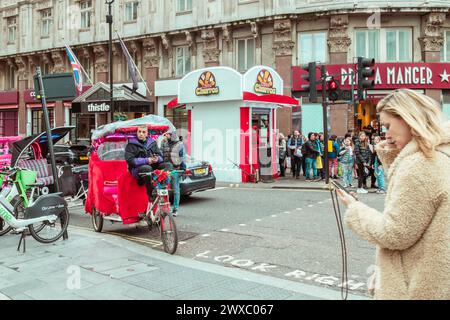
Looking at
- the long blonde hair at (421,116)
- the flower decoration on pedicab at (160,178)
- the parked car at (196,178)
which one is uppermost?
the long blonde hair at (421,116)

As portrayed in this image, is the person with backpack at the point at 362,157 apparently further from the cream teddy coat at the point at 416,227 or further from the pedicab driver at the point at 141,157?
the cream teddy coat at the point at 416,227

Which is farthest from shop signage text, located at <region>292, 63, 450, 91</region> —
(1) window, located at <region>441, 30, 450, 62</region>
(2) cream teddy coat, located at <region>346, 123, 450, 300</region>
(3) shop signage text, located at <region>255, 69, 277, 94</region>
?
(2) cream teddy coat, located at <region>346, 123, 450, 300</region>

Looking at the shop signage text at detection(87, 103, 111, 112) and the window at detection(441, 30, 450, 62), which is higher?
the window at detection(441, 30, 450, 62)

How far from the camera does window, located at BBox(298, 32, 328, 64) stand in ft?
74.1

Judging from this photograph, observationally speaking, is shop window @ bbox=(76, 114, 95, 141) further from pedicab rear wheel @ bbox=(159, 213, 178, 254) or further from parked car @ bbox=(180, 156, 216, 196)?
pedicab rear wheel @ bbox=(159, 213, 178, 254)

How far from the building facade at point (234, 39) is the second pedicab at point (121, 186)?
356 inches

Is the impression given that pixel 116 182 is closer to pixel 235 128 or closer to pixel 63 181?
pixel 63 181

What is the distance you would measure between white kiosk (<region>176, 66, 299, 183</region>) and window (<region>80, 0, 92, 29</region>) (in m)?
15.0

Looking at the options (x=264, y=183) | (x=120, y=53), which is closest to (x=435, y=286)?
(x=264, y=183)

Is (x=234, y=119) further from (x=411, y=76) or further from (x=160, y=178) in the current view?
(x=160, y=178)

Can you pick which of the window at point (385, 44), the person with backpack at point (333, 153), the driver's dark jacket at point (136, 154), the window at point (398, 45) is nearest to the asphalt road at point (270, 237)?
the driver's dark jacket at point (136, 154)

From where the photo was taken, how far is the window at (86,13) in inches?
1193

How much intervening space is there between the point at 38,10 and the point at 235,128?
23022 mm

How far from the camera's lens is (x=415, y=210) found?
77.8 inches
